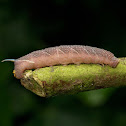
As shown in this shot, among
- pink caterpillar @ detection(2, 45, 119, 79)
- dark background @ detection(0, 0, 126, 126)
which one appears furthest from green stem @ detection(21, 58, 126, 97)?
dark background @ detection(0, 0, 126, 126)

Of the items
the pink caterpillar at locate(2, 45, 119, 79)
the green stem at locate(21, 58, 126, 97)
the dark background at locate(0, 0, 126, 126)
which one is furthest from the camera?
the dark background at locate(0, 0, 126, 126)

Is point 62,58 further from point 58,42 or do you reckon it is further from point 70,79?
point 58,42

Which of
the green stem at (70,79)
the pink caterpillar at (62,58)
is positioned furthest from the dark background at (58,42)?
the green stem at (70,79)

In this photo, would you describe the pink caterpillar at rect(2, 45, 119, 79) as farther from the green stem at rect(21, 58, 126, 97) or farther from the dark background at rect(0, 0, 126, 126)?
the dark background at rect(0, 0, 126, 126)

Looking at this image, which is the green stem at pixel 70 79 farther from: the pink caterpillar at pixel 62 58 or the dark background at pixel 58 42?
the dark background at pixel 58 42

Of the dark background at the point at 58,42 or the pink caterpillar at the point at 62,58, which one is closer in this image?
the pink caterpillar at the point at 62,58

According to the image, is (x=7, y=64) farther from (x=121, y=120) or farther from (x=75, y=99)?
(x=121, y=120)
